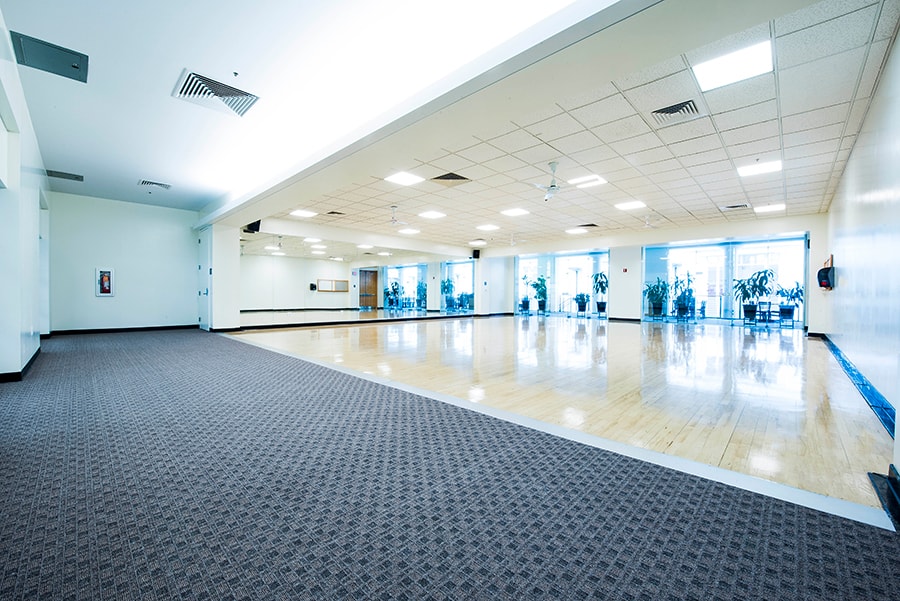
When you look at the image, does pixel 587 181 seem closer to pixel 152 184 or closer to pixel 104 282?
pixel 152 184

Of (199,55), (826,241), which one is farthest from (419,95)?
(826,241)

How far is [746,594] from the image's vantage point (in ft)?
4.30

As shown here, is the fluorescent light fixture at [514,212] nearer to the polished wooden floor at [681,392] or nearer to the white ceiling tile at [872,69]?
the polished wooden floor at [681,392]

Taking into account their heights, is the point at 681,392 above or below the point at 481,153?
below

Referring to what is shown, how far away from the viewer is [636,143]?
545 cm

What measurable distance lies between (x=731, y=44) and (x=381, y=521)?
14.7ft

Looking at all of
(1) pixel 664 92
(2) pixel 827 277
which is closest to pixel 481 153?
(1) pixel 664 92

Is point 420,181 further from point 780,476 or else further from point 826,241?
point 826,241

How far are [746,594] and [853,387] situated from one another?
4831 millimetres

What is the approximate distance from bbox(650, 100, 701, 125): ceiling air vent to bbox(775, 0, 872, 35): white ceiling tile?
46.2 inches

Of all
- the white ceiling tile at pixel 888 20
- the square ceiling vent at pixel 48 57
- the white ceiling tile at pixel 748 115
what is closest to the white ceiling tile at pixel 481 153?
the white ceiling tile at pixel 748 115

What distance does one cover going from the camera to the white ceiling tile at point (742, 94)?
3.91 meters

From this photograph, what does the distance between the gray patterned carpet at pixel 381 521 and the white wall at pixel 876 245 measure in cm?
138

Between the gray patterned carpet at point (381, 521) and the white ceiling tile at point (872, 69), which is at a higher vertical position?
the white ceiling tile at point (872, 69)
